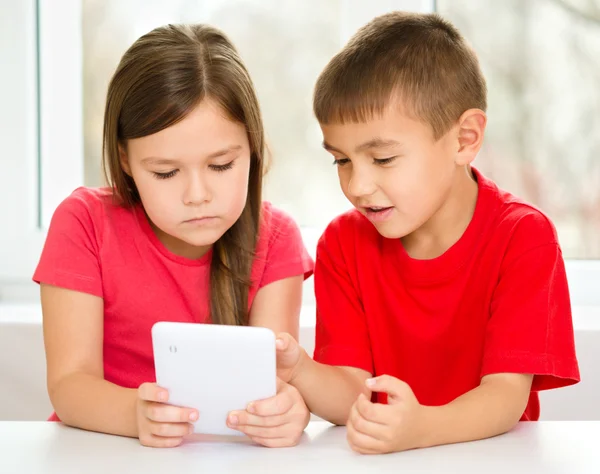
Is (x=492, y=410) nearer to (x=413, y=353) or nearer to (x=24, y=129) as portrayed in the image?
(x=413, y=353)

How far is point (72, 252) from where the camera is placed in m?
1.19

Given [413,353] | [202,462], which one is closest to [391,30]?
[413,353]

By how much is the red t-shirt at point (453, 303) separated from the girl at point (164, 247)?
0.09 metres

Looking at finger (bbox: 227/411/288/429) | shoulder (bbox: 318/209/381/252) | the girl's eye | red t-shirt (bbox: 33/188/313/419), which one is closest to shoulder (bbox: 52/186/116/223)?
red t-shirt (bbox: 33/188/313/419)

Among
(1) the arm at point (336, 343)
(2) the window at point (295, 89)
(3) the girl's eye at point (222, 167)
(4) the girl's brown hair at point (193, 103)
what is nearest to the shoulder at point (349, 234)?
(1) the arm at point (336, 343)

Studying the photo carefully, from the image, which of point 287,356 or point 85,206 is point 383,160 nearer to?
point 287,356

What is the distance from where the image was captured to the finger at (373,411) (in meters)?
0.90

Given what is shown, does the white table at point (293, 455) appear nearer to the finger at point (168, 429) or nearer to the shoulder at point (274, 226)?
the finger at point (168, 429)

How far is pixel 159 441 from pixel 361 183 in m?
0.41

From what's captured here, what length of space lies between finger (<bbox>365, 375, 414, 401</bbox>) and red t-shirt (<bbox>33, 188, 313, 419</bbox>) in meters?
0.39

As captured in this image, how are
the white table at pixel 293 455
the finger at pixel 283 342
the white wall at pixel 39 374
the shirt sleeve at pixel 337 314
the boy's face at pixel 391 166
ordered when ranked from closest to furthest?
the white table at pixel 293 455
the finger at pixel 283 342
the boy's face at pixel 391 166
the shirt sleeve at pixel 337 314
the white wall at pixel 39 374

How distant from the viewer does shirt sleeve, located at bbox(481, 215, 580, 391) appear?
1.04 m

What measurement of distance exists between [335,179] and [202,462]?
1296 millimetres

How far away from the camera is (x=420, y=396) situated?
1228mm
